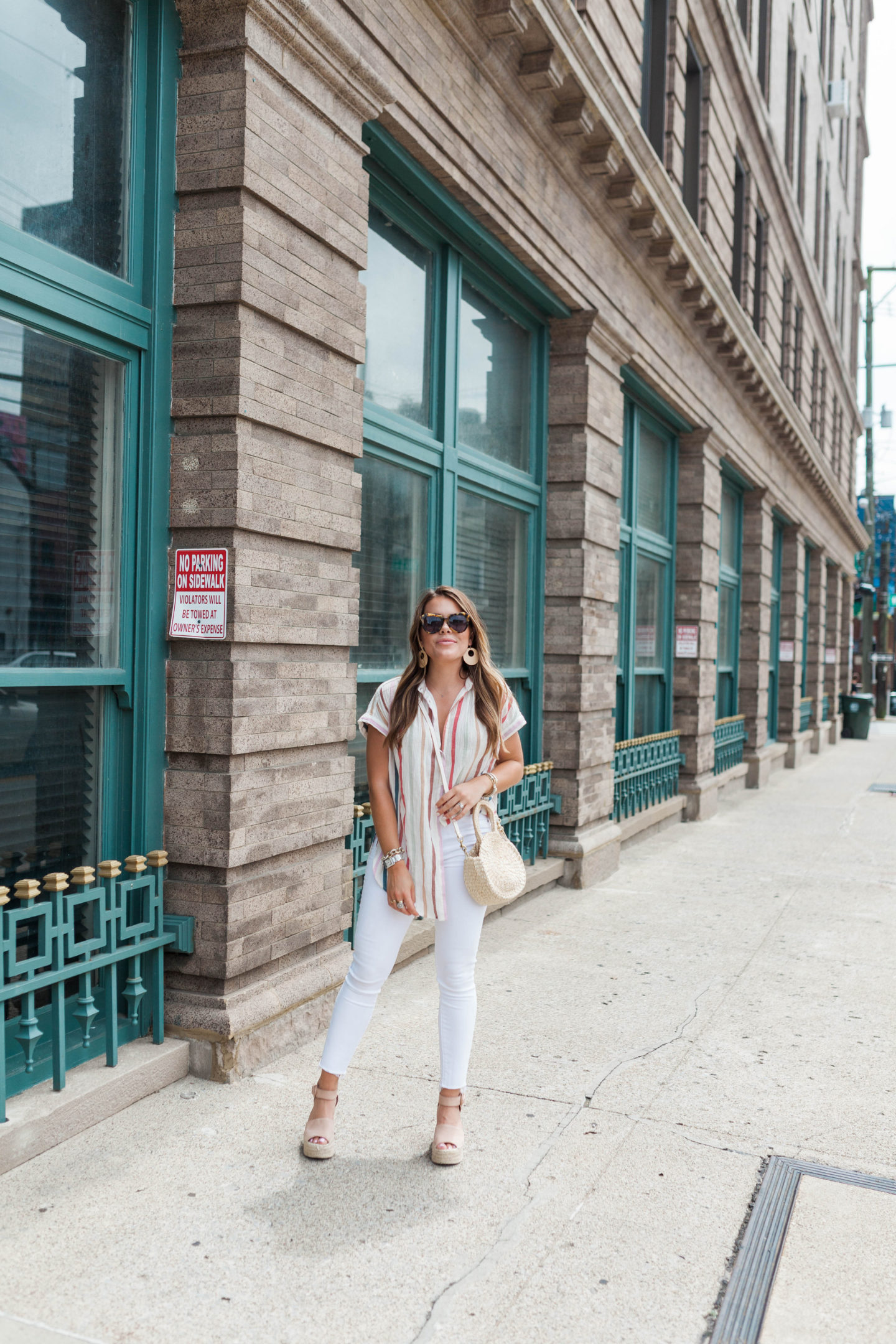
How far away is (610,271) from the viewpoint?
8.67m

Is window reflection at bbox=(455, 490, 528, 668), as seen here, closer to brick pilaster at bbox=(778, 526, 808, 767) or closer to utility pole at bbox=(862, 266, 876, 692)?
brick pilaster at bbox=(778, 526, 808, 767)

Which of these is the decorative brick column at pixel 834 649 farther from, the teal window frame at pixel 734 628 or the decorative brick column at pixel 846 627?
the teal window frame at pixel 734 628

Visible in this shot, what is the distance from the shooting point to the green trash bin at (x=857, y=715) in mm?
27453

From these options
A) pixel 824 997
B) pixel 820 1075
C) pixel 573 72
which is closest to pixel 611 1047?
pixel 820 1075

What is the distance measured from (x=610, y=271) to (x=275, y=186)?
4.93m

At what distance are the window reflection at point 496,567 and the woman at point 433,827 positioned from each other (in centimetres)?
353

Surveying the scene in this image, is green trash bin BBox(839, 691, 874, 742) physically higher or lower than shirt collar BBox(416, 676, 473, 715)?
lower

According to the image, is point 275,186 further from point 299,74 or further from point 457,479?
point 457,479

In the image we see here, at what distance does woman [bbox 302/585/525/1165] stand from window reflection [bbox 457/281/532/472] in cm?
367

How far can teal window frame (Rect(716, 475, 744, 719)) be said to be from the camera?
15.5 metres

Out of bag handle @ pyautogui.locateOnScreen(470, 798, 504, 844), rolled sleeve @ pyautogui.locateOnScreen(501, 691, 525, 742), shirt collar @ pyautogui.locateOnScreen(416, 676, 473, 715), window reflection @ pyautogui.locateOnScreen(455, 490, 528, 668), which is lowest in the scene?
bag handle @ pyautogui.locateOnScreen(470, 798, 504, 844)

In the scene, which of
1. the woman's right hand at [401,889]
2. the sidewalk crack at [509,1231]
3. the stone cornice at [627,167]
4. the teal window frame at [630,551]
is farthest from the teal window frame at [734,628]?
the woman's right hand at [401,889]

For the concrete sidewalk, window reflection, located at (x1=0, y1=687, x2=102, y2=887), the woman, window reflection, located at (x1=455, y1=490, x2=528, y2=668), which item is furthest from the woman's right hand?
window reflection, located at (x1=455, y1=490, x2=528, y2=668)

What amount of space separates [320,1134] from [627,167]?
23.9 feet
